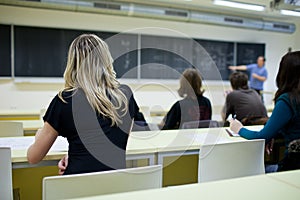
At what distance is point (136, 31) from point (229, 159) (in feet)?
13.3

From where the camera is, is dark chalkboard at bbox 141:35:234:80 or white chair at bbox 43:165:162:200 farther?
dark chalkboard at bbox 141:35:234:80

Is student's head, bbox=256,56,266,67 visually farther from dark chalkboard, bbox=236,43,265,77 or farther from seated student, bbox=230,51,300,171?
seated student, bbox=230,51,300,171

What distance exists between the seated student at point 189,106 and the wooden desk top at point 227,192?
1489mm

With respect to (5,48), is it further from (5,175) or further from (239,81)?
(5,175)

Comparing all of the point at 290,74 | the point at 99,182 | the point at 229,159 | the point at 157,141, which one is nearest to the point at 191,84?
the point at 157,141

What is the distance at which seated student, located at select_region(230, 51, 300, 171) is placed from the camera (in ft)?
5.41

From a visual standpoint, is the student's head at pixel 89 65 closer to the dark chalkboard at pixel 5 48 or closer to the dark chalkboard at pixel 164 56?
the dark chalkboard at pixel 5 48

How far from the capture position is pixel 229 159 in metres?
1.58

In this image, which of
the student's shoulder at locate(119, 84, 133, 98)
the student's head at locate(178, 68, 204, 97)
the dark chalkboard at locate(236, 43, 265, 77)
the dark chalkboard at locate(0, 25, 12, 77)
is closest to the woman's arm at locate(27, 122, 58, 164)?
the student's shoulder at locate(119, 84, 133, 98)

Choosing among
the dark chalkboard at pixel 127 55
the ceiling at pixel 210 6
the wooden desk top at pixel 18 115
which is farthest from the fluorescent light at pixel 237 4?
the wooden desk top at pixel 18 115

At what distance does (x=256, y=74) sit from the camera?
5879 millimetres

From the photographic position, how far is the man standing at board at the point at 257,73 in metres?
5.85

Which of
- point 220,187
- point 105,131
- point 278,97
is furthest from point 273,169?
point 105,131

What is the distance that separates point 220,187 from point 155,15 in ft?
13.3
